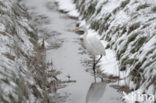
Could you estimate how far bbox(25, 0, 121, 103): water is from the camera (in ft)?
20.8

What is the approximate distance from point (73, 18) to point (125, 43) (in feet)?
21.7

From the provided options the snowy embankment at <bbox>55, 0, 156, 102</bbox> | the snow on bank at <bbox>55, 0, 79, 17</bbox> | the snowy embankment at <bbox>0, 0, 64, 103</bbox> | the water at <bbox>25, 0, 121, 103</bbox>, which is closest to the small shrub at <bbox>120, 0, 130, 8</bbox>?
the snowy embankment at <bbox>55, 0, 156, 102</bbox>

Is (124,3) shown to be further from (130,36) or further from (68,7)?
(68,7)

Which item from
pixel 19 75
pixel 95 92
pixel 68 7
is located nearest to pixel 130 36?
pixel 95 92

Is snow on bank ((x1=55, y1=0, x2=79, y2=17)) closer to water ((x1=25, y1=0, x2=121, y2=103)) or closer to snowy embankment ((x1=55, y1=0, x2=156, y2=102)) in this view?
water ((x1=25, y1=0, x2=121, y2=103))

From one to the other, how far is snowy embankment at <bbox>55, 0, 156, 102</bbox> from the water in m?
0.57

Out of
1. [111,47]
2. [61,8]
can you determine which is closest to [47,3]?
[61,8]

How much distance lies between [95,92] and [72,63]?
2009 mm

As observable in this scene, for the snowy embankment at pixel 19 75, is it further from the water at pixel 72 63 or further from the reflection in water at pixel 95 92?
the reflection in water at pixel 95 92

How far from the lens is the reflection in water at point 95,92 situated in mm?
6203

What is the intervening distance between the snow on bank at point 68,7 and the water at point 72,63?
42 cm

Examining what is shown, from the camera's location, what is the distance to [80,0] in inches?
575

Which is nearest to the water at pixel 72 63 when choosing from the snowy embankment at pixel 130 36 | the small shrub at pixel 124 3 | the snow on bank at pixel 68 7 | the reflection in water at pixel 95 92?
the reflection in water at pixel 95 92

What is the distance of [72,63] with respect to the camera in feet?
27.7
